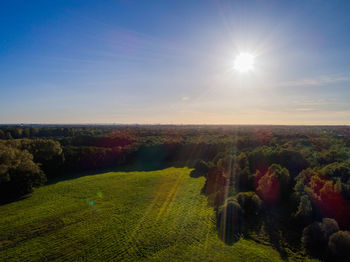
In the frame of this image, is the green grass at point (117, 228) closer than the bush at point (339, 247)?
No

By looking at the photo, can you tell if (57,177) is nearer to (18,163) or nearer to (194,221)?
(18,163)

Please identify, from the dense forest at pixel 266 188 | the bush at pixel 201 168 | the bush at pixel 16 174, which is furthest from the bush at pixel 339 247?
the bush at pixel 16 174

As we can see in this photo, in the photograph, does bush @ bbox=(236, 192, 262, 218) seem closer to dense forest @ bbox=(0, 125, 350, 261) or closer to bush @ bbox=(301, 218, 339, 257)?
dense forest @ bbox=(0, 125, 350, 261)

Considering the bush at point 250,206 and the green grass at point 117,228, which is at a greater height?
the bush at point 250,206

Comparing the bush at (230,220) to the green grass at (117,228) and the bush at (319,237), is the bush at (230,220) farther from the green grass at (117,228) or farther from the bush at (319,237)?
the bush at (319,237)

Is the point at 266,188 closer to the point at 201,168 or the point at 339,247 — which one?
the point at 339,247

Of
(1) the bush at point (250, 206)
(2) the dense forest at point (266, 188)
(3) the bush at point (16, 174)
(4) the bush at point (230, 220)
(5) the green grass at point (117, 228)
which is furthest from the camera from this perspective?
(3) the bush at point (16, 174)

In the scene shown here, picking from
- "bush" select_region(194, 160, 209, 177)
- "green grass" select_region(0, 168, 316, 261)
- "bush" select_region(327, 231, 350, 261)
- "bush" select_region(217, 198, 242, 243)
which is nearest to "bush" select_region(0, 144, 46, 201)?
"green grass" select_region(0, 168, 316, 261)
